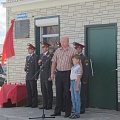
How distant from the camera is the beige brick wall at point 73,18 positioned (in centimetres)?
927

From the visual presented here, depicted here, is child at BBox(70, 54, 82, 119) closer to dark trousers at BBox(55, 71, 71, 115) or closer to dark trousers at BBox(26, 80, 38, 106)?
dark trousers at BBox(55, 71, 71, 115)

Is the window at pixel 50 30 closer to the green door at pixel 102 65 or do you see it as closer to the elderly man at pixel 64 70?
the green door at pixel 102 65

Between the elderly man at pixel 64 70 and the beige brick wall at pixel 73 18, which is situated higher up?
the beige brick wall at pixel 73 18

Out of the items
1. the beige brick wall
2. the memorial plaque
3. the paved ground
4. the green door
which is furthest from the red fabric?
the green door

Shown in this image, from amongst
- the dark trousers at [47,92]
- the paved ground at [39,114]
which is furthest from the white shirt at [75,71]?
the dark trousers at [47,92]

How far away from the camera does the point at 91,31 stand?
970cm

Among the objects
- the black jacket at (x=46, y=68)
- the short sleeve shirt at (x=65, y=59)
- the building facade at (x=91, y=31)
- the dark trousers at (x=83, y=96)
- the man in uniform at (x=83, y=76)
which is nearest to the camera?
the short sleeve shirt at (x=65, y=59)

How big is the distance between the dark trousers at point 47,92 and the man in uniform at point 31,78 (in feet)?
1.56

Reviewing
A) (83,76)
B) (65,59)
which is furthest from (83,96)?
(65,59)

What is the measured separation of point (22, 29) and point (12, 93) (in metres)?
2.26

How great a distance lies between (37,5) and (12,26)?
1232mm

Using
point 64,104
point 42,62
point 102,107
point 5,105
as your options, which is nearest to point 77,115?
point 64,104

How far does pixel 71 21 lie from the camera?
1011 centimetres

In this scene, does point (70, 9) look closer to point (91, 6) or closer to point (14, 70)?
point (91, 6)
